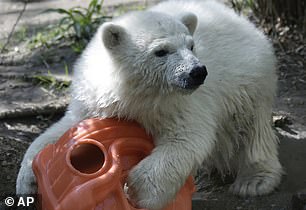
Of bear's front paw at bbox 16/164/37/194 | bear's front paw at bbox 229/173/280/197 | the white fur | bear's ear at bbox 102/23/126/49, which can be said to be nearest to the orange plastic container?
the white fur

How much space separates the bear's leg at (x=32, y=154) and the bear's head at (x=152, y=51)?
59 centimetres

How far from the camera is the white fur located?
3.99 metres

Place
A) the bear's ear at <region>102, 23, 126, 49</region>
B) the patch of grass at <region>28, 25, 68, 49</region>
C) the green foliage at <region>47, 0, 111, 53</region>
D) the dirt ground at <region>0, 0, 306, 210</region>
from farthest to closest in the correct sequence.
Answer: the patch of grass at <region>28, 25, 68, 49</region> → the green foliage at <region>47, 0, 111, 53</region> → the dirt ground at <region>0, 0, 306, 210</region> → the bear's ear at <region>102, 23, 126, 49</region>

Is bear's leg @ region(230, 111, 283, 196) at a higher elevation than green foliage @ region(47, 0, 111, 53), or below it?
higher

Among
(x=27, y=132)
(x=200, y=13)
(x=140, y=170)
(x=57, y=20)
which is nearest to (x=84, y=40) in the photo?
(x=57, y=20)

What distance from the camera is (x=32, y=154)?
430 centimetres

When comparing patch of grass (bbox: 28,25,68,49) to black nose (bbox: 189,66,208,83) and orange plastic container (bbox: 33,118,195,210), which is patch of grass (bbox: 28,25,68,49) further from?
black nose (bbox: 189,66,208,83)

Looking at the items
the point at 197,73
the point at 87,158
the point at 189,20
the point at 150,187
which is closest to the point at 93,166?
the point at 87,158

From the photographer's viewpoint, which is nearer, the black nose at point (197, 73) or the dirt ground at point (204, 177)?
the black nose at point (197, 73)

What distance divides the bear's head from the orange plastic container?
1.09ft

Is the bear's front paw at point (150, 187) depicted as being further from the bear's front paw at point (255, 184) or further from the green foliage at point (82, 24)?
the green foliage at point (82, 24)

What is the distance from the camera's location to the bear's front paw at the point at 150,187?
12.9 feet

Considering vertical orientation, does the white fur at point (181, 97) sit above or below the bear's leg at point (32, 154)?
above

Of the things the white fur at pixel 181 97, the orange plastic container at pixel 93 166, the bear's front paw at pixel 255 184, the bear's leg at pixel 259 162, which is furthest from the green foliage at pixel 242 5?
the orange plastic container at pixel 93 166
